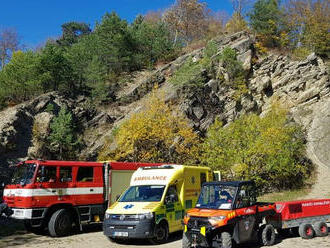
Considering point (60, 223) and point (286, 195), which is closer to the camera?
point (60, 223)

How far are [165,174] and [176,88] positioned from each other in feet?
73.8

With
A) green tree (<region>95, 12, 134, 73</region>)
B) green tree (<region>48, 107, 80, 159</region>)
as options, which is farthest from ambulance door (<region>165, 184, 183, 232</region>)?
green tree (<region>95, 12, 134, 73</region>)

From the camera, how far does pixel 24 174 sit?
12398mm

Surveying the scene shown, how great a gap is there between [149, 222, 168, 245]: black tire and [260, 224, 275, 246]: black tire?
3147 millimetres

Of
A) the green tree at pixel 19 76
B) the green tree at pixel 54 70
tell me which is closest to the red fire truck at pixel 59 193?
the green tree at pixel 19 76

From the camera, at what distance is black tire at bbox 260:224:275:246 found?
971 cm

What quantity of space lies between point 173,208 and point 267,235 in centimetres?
330

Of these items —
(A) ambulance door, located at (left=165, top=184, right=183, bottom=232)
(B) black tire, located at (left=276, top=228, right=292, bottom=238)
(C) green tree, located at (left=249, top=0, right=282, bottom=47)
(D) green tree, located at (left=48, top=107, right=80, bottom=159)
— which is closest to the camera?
(A) ambulance door, located at (left=165, top=184, right=183, bottom=232)

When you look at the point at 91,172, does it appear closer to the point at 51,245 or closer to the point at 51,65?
the point at 51,245

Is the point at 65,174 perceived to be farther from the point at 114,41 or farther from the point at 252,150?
the point at 114,41

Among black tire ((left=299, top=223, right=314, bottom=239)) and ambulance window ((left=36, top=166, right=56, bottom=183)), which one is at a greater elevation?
ambulance window ((left=36, top=166, right=56, bottom=183))

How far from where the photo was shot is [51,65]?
106ft

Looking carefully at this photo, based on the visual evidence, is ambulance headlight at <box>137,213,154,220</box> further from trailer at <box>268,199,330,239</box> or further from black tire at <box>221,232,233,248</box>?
trailer at <box>268,199,330,239</box>

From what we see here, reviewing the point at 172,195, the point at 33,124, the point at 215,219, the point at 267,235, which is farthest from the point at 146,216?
the point at 33,124
